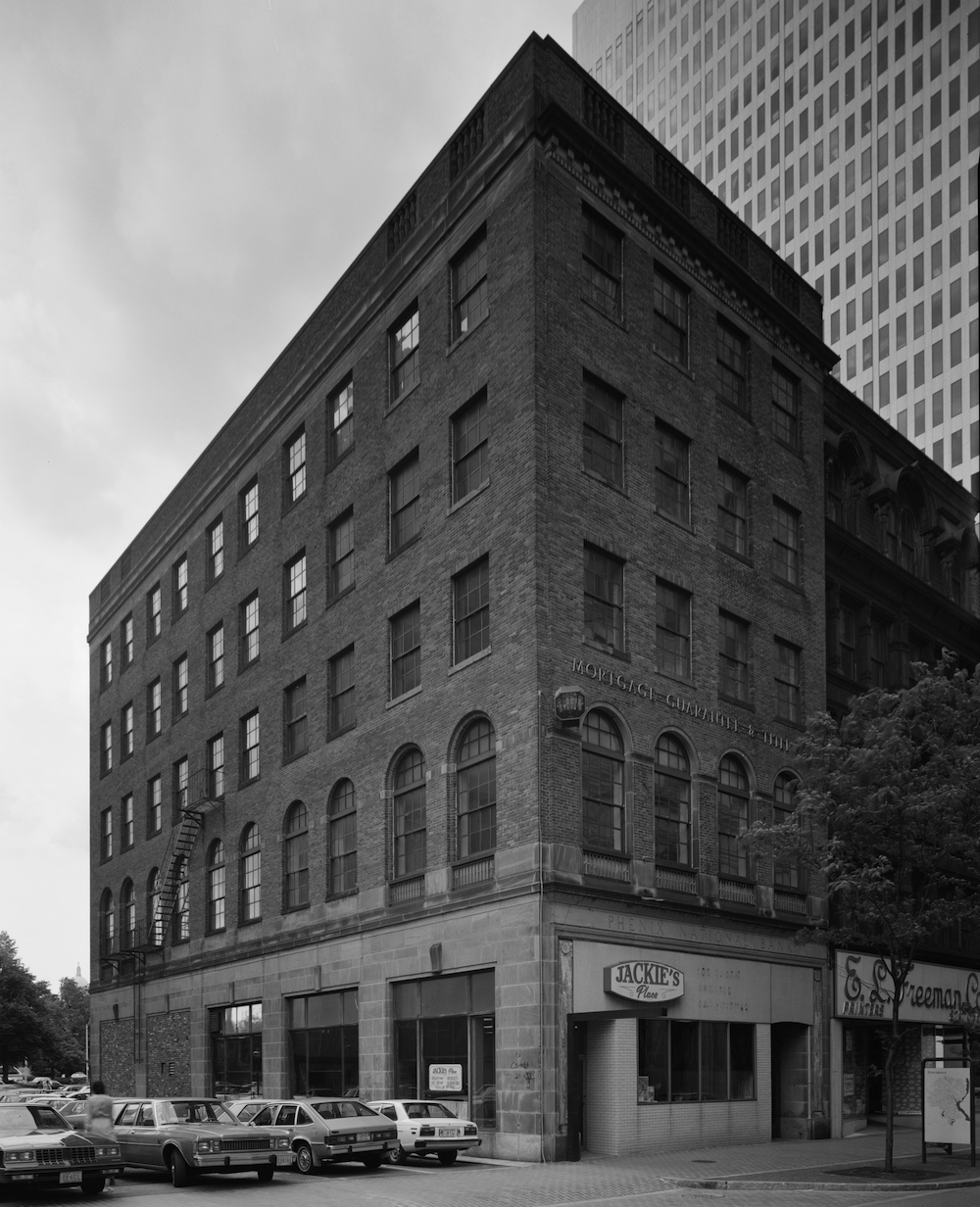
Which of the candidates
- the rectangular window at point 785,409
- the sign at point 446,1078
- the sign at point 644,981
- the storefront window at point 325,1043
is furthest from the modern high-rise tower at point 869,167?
the sign at point 446,1078

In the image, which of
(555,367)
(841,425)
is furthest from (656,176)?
(841,425)

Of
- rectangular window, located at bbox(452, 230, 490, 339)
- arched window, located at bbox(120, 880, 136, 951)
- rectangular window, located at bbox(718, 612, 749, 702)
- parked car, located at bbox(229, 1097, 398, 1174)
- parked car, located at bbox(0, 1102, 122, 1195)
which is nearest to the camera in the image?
parked car, located at bbox(0, 1102, 122, 1195)

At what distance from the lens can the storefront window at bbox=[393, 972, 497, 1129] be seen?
2869 cm

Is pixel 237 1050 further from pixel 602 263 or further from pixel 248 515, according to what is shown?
pixel 602 263

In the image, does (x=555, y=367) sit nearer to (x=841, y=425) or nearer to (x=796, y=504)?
(x=796, y=504)

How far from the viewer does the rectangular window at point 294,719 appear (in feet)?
131

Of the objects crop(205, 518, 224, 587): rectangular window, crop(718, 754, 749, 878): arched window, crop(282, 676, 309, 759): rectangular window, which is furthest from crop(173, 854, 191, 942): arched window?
crop(718, 754, 749, 878): arched window

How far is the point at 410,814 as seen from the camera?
3297cm

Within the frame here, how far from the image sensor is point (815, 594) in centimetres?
3825

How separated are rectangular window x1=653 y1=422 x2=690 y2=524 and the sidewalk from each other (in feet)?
46.5

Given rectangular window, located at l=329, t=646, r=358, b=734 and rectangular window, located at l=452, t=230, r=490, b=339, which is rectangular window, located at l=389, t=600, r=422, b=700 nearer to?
rectangular window, located at l=329, t=646, r=358, b=734

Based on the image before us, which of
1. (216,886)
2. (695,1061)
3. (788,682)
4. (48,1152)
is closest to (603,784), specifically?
(695,1061)

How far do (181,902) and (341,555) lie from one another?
1649 cm

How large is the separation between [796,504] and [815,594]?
2531 millimetres
